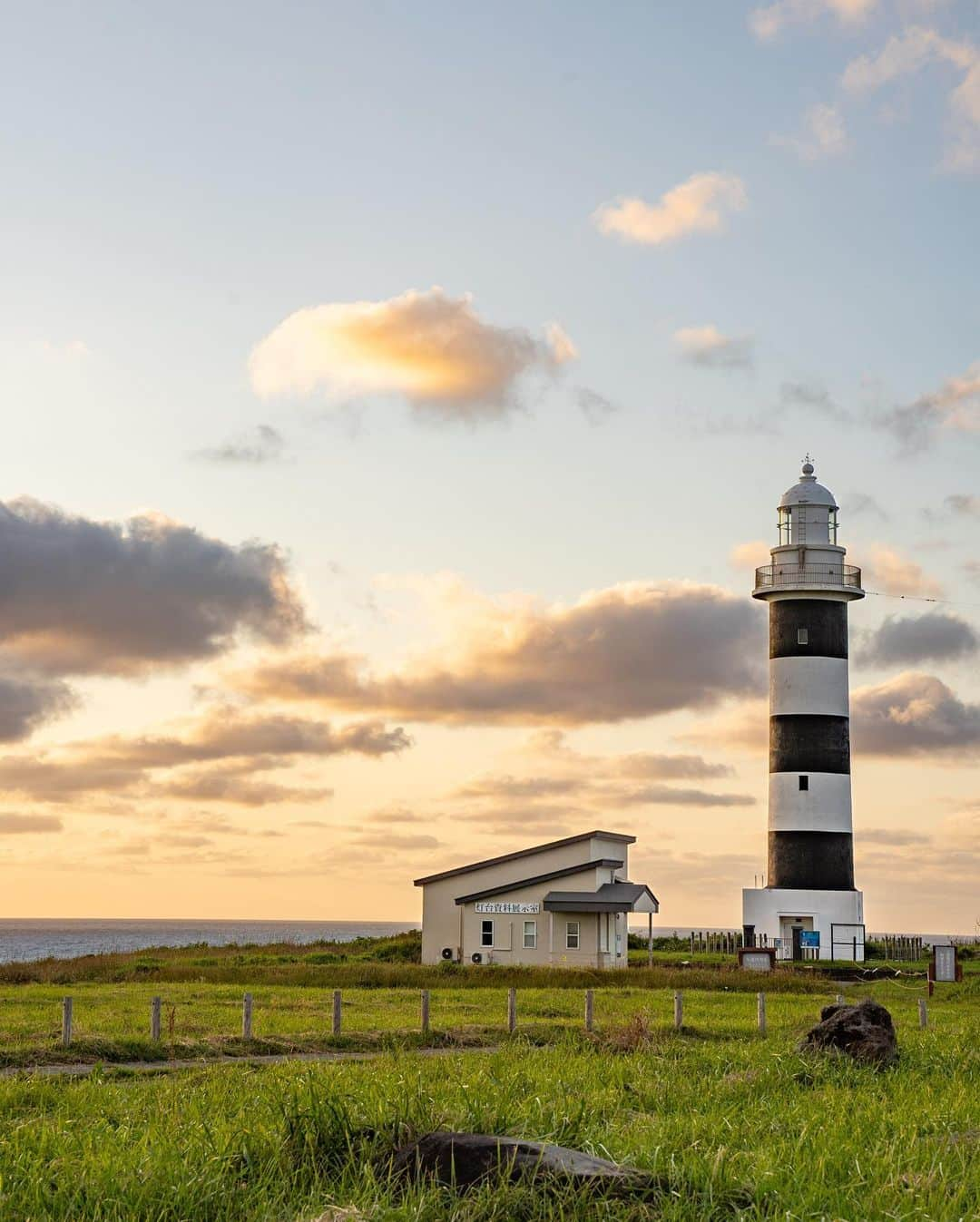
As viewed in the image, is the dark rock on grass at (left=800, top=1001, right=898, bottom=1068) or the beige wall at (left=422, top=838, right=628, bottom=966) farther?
the beige wall at (left=422, top=838, right=628, bottom=966)

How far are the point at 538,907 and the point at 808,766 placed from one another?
441 inches

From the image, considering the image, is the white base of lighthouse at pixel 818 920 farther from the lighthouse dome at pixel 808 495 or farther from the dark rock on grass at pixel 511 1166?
the dark rock on grass at pixel 511 1166

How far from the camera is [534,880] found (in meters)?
53.5

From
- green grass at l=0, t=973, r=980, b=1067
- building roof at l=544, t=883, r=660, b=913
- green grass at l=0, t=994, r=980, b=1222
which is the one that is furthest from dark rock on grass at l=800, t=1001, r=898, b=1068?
building roof at l=544, t=883, r=660, b=913

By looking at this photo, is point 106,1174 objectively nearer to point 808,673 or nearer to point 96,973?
point 96,973

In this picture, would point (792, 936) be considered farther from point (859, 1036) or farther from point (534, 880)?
point (859, 1036)

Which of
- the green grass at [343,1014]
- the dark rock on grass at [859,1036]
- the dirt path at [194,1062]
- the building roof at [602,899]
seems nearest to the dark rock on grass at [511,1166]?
the dark rock on grass at [859,1036]

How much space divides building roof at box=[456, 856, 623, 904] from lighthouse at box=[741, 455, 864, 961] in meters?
5.58

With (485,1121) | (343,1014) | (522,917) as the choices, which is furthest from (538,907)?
(485,1121)

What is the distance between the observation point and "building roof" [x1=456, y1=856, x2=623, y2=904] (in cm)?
5331

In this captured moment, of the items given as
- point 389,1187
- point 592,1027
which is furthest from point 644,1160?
point 592,1027

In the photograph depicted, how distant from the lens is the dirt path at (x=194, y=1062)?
19344 mm

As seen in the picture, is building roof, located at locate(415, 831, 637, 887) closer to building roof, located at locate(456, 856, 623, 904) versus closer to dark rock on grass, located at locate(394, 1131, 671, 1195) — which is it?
building roof, located at locate(456, 856, 623, 904)

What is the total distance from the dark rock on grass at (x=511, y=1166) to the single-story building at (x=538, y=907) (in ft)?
145
